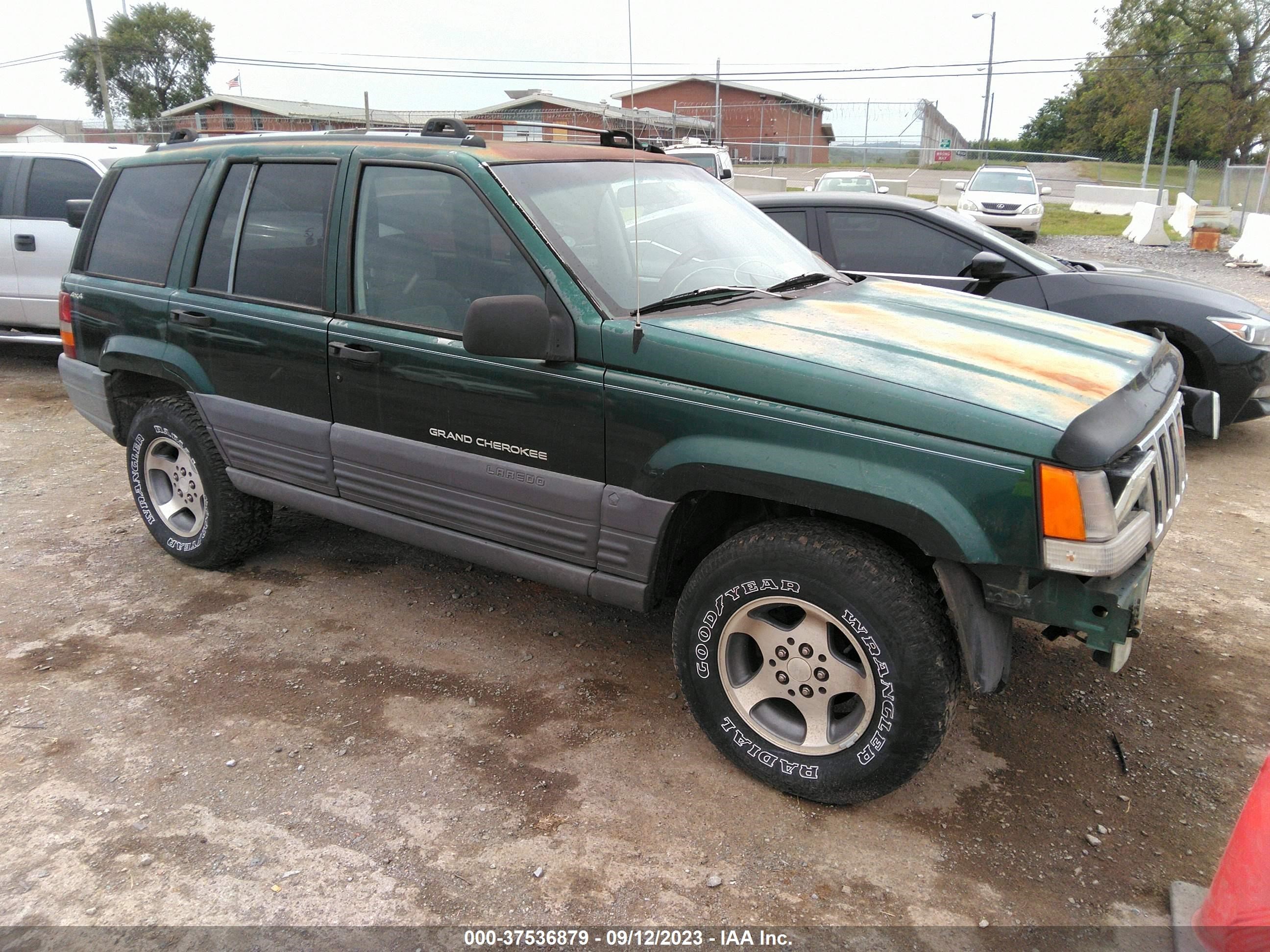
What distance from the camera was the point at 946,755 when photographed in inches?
128

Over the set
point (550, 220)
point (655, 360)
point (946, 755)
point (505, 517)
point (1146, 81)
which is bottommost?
point (946, 755)

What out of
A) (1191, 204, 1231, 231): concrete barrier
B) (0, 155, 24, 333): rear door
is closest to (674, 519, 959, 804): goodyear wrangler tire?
(0, 155, 24, 333): rear door

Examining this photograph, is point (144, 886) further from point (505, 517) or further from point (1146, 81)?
point (1146, 81)

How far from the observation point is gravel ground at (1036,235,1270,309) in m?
14.2

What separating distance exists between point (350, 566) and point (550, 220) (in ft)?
7.64

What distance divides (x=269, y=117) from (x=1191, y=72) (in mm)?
46297

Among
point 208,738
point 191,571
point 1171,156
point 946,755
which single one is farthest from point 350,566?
point 1171,156

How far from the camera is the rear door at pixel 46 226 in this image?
8.11m

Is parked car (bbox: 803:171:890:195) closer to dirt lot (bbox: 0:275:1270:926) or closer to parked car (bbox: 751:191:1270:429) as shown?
parked car (bbox: 751:191:1270:429)

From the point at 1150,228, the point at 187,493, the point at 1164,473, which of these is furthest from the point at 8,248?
the point at 1150,228

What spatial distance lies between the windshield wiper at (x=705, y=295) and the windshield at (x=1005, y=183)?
19159 millimetres

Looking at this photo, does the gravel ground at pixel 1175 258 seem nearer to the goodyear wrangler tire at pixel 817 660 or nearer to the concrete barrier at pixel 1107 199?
the concrete barrier at pixel 1107 199

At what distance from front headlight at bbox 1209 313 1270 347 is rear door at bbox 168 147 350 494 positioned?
5543 millimetres

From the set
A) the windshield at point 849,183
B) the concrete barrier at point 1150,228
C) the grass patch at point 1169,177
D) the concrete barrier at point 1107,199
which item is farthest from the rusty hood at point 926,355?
the concrete barrier at point 1107,199
